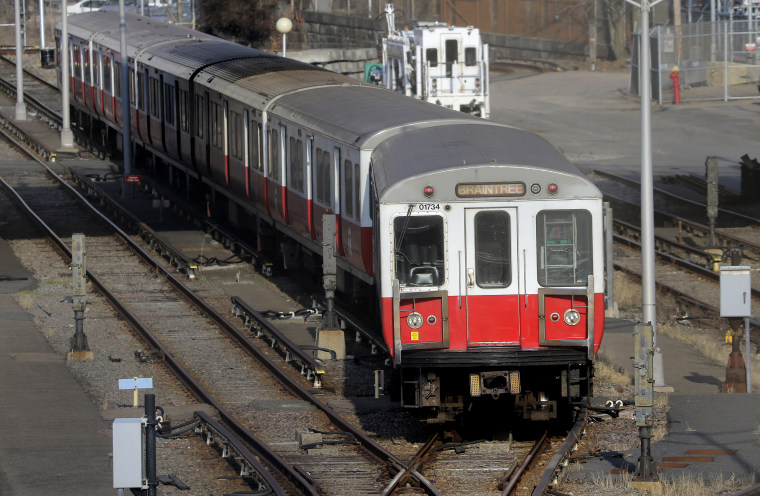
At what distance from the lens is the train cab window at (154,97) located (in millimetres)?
30836

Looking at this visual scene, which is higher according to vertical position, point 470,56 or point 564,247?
point 470,56

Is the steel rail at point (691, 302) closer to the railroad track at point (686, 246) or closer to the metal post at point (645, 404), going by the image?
the railroad track at point (686, 246)

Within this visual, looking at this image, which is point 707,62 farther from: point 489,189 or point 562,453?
point 562,453

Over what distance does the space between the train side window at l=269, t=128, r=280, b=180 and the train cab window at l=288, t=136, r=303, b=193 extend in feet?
2.09

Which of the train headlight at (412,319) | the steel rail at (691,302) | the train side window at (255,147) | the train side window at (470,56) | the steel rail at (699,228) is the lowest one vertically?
the steel rail at (691,302)

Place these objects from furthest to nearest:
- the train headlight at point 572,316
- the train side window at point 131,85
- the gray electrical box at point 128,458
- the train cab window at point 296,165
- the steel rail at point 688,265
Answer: the train side window at point 131,85, the steel rail at point 688,265, the train cab window at point 296,165, the train headlight at point 572,316, the gray electrical box at point 128,458

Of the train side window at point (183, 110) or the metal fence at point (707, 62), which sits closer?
the train side window at point (183, 110)

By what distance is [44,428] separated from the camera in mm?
14133

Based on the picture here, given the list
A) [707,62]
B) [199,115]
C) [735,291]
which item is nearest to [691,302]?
[735,291]

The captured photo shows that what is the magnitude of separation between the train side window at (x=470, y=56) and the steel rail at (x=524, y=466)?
29.4 meters

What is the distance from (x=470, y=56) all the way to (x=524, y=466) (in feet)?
101

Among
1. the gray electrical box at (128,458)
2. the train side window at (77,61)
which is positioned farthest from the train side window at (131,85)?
the gray electrical box at (128,458)

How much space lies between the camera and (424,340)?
13.2 metres

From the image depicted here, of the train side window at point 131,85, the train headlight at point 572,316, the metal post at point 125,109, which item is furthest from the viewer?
the train side window at point 131,85
